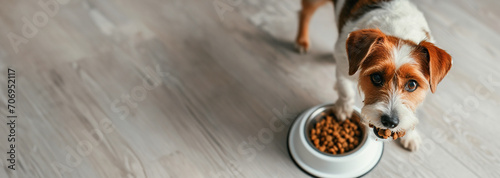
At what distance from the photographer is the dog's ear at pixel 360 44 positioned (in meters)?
1.27

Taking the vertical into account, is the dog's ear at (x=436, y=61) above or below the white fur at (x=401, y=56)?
below

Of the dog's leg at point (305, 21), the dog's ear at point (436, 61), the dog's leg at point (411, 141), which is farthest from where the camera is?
the dog's leg at point (305, 21)

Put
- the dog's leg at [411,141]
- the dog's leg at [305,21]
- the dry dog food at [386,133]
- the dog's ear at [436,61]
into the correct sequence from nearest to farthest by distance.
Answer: the dog's ear at [436,61]
the dry dog food at [386,133]
the dog's leg at [411,141]
the dog's leg at [305,21]

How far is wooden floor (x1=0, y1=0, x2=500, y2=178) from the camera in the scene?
5.90 feet

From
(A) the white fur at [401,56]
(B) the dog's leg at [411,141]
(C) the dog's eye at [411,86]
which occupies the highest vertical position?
(A) the white fur at [401,56]

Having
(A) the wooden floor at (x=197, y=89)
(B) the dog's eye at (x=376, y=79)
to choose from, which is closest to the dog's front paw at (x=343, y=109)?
(A) the wooden floor at (x=197, y=89)

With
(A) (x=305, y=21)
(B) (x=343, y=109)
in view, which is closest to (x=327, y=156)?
(B) (x=343, y=109)

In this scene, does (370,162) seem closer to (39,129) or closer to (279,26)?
(279,26)

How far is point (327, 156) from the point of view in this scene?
1608mm

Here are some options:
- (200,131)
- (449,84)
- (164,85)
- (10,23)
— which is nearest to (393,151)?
(449,84)

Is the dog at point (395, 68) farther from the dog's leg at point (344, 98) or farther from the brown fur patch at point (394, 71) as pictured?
the dog's leg at point (344, 98)

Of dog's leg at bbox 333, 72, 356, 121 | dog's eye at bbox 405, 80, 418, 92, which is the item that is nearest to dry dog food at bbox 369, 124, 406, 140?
dog's eye at bbox 405, 80, 418, 92

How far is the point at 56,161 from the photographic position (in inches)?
72.4

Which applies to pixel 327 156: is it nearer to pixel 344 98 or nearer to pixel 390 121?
pixel 344 98
